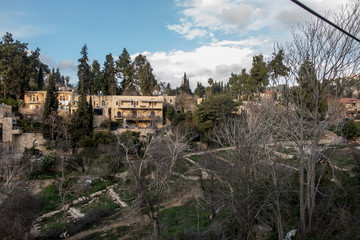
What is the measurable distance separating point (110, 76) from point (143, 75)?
5584 mm

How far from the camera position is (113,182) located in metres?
20.6

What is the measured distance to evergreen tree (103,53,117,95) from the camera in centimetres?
3838

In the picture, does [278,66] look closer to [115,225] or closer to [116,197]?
[115,225]

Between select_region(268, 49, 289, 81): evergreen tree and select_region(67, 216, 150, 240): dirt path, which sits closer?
select_region(268, 49, 289, 81): evergreen tree

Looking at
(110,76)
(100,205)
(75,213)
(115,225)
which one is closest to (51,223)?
(75,213)

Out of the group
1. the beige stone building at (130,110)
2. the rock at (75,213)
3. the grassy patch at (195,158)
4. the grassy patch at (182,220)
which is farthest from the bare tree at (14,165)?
the beige stone building at (130,110)

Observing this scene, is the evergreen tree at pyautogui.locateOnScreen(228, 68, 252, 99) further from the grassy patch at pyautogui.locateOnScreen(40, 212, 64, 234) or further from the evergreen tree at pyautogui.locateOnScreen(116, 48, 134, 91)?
the grassy patch at pyautogui.locateOnScreen(40, 212, 64, 234)

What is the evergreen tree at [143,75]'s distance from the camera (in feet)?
128

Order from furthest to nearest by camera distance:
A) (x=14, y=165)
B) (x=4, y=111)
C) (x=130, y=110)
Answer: (x=130, y=110), (x=4, y=111), (x=14, y=165)

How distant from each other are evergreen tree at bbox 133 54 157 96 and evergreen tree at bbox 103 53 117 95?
3.72 m

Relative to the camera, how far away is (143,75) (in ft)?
127

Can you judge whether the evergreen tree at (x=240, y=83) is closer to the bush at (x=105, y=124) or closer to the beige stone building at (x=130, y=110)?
the beige stone building at (x=130, y=110)

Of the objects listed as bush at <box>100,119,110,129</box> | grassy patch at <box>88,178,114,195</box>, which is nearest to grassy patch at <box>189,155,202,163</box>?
grassy patch at <box>88,178,114,195</box>

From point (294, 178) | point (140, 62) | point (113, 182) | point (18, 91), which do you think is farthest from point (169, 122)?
point (294, 178)
